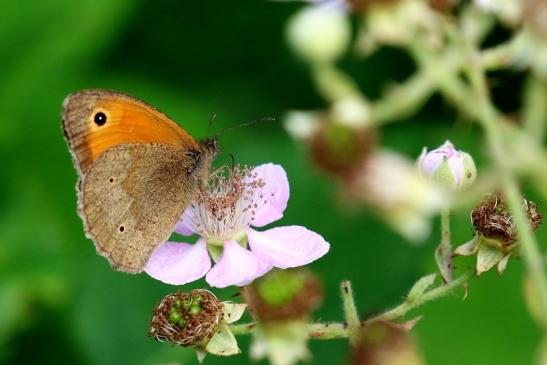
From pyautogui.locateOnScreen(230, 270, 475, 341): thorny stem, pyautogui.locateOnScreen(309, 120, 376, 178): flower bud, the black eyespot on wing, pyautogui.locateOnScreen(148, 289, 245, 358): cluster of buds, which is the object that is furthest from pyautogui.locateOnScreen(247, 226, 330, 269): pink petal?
pyautogui.locateOnScreen(309, 120, 376, 178): flower bud

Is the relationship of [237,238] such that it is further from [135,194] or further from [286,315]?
[286,315]

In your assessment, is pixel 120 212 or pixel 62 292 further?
pixel 62 292

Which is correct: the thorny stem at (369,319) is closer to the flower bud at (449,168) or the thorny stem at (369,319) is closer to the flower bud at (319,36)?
the flower bud at (449,168)

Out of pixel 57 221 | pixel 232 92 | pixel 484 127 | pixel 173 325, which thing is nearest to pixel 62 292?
pixel 57 221

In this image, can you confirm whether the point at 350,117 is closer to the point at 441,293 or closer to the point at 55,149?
the point at 441,293

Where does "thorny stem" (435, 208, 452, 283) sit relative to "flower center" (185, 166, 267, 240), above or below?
below

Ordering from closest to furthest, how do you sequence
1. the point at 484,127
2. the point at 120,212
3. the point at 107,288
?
the point at 484,127 < the point at 120,212 < the point at 107,288

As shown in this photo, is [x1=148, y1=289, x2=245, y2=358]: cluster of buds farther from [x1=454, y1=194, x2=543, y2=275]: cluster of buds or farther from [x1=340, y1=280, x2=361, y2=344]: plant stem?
[x1=454, y1=194, x2=543, y2=275]: cluster of buds
